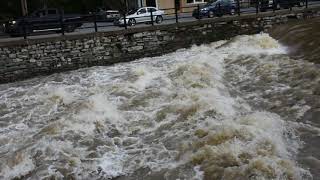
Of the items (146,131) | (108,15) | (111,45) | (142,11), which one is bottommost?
(146,131)

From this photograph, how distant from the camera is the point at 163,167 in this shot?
8.66 meters

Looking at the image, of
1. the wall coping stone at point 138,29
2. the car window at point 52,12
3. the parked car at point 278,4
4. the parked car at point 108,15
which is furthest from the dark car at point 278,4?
the car window at point 52,12

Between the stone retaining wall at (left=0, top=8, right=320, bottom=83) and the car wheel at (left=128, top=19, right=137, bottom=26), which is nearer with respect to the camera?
the stone retaining wall at (left=0, top=8, right=320, bottom=83)

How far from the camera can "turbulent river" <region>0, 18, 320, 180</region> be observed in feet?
27.8

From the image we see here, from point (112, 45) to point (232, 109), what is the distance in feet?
34.0

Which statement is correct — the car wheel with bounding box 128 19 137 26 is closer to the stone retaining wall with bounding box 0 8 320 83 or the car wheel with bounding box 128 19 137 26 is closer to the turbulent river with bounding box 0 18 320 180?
the stone retaining wall with bounding box 0 8 320 83

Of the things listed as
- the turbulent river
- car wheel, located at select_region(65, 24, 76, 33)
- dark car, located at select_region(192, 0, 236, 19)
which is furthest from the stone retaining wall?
car wheel, located at select_region(65, 24, 76, 33)

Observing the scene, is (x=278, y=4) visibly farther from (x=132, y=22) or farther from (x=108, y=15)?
(x=108, y=15)

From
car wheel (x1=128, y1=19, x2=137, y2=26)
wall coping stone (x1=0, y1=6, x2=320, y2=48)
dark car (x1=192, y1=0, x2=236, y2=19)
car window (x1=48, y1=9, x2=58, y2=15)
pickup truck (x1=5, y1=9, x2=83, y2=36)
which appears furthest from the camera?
car window (x1=48, y1=9, x2=58, y2=15)

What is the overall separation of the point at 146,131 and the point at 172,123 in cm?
63

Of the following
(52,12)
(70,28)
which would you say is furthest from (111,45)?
(52,12)

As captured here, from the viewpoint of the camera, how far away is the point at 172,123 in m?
10.9

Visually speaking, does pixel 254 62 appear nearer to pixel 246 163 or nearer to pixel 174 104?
Result: pixel 174 104

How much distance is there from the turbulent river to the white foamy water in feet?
0.08
